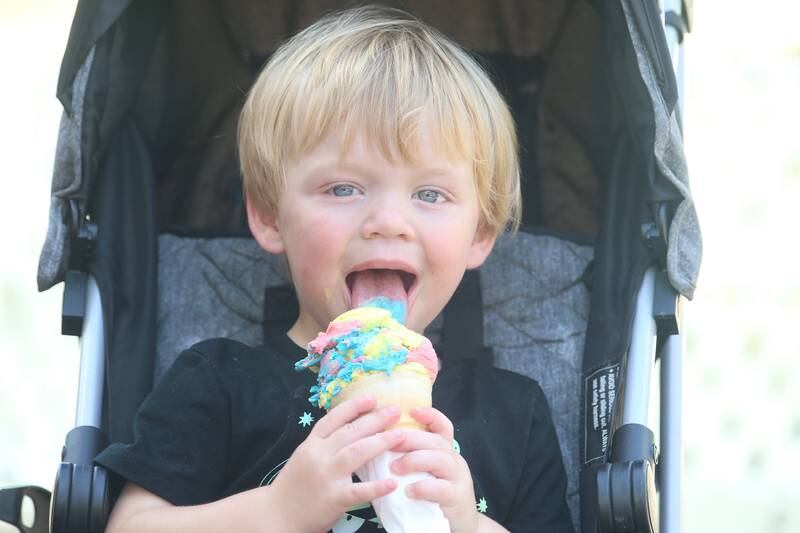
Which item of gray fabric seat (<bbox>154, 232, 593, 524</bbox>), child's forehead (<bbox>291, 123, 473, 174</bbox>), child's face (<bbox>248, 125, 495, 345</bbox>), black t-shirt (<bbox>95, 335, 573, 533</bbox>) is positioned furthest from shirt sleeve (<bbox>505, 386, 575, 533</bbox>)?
child's forehead (<bbox>291, 123, 473, 174</bbox>)

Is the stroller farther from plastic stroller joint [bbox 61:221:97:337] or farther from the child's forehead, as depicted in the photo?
the child's forehead

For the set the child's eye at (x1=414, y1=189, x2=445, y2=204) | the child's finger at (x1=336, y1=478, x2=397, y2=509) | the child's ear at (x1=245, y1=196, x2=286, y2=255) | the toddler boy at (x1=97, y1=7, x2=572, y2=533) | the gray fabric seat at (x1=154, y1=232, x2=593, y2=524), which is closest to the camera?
the child's finger at (x1=336, y1=478, x2=397, y2=509)

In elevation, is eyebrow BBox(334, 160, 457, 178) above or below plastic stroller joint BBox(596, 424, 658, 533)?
above

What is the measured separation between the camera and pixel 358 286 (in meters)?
2.41

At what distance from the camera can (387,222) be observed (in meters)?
2.34

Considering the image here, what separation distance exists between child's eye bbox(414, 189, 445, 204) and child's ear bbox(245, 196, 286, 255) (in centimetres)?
28

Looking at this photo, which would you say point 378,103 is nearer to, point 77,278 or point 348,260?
point 348,260

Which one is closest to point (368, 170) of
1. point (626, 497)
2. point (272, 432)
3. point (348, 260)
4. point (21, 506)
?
point (348, 260)

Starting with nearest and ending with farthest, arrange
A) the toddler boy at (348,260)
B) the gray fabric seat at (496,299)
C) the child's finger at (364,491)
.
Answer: the child's finger at (364,491), the toddler boy at (348,260), the gray fabric seat at (496,299)

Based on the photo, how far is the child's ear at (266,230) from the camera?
2.58 m

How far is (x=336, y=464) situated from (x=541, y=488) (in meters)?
0.60

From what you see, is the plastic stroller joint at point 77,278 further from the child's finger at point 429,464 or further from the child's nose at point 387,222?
the child's finger at point 429,464

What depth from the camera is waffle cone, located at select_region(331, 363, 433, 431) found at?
6.71ft

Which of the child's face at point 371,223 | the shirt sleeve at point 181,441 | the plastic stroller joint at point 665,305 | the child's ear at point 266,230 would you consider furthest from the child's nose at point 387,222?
the plastic stroller joint at point 665,305
